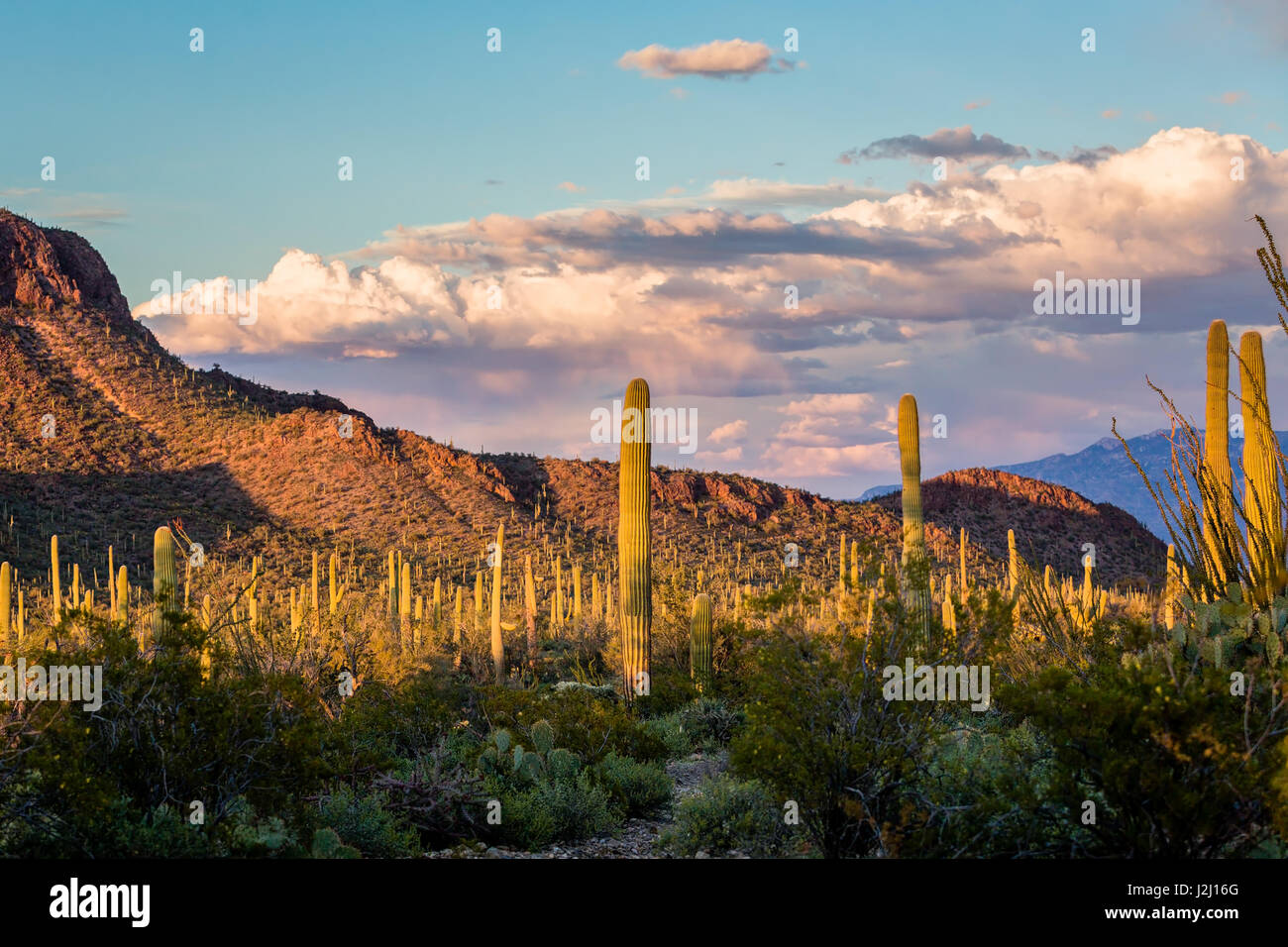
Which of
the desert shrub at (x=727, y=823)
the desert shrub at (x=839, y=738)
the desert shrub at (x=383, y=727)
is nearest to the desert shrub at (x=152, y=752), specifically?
the desert shrub at (x=383, y=727)

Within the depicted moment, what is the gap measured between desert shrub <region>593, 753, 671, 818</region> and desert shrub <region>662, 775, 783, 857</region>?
144cm

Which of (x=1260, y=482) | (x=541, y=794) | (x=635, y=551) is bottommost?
(x=541, y=794)

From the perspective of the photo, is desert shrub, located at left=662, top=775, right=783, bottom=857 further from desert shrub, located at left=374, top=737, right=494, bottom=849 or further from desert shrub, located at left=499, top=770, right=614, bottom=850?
desert shrub, located at left=374, top=737, right=494, bottom=849

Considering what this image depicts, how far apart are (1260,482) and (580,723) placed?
6.73 meters

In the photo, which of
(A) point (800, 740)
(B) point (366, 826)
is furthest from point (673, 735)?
(A) point (800, 740)

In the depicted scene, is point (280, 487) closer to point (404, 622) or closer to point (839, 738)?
point (404, 622)

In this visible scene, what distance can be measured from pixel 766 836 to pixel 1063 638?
3.01 meters

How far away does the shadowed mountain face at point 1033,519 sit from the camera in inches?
2153

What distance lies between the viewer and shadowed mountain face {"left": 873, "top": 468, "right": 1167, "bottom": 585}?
5469 cm

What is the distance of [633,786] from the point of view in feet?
36.7

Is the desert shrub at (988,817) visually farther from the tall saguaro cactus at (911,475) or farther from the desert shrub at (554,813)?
the tall saguaro cactus at (911,475)

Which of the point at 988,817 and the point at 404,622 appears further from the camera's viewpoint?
the point at 404,622

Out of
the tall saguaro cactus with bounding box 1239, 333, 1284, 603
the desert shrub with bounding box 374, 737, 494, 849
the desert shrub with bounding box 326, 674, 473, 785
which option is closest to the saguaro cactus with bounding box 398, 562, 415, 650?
the desert shrub with bounding box 326, 674, 473, 785

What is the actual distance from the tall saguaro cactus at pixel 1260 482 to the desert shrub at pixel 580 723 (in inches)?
233
